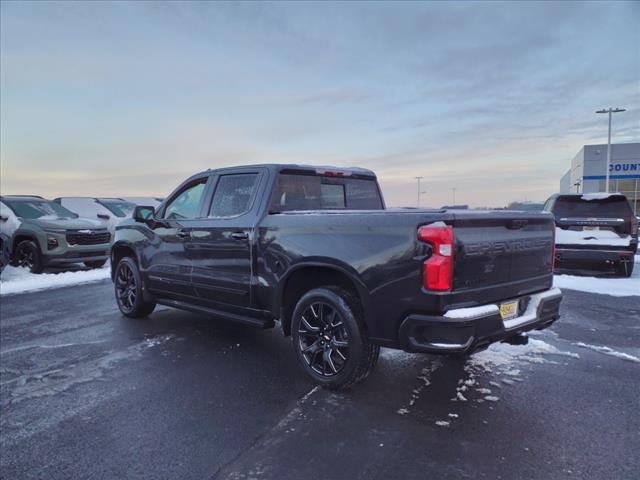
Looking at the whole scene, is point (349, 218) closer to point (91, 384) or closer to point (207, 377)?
point (207, 377)

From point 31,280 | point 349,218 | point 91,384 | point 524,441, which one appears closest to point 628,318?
point 524,441

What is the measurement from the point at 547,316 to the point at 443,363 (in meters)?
1.10

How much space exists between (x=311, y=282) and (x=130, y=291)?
350cm

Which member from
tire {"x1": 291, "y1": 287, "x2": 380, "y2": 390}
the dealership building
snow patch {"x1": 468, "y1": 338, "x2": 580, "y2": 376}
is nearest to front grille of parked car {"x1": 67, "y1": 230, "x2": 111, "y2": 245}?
tire {"x1": 291, "y1": 287, "x2": 380, "y2": 390}

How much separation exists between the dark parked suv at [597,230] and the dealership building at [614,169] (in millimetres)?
40448

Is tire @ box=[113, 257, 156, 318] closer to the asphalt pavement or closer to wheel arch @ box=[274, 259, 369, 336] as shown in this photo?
the asphalt pavement

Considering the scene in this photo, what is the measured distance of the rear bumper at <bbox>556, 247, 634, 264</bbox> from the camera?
9391mm

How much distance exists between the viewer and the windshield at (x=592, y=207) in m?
9.57

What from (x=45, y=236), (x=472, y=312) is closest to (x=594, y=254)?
(x=472, y=312)

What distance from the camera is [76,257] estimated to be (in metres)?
11.2

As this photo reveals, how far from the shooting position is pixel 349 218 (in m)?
3.80

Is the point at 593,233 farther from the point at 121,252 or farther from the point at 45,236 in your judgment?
the point at 45,236

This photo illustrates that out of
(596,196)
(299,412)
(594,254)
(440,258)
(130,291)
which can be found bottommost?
(299,412)

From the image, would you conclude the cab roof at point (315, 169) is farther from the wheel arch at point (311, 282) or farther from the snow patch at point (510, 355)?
the snow patch at point (510, 355)
